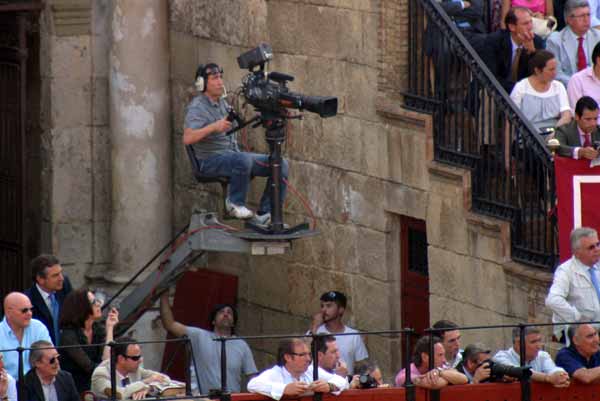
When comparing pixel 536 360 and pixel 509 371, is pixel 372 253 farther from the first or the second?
pixel 509 371

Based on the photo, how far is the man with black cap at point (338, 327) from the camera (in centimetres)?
2233

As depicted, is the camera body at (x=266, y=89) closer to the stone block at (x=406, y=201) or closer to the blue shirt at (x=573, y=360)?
the stone block at (x=406, y=201)

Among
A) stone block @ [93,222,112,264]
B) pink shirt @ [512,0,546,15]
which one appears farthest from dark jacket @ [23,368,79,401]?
stone block @ [93,222,112,264]

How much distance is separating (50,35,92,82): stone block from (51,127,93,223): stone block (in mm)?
593

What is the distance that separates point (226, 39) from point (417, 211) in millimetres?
3436

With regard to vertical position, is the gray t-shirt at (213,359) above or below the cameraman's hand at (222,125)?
below

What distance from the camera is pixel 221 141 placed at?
75.9ft

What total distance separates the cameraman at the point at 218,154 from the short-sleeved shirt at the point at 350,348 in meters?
1.29

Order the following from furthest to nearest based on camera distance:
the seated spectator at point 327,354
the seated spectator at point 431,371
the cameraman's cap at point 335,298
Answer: the cameraman's cap at point 335,298
the seated spectator at point 327,354
the seated spectator at point 431,371

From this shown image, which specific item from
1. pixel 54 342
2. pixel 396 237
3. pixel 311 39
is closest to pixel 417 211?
pixel 396 237

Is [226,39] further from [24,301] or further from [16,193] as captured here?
[24,301]

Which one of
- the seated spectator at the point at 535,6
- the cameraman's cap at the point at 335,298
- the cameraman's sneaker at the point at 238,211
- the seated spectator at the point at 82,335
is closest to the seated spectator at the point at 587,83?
the seated spectator at the point at 535,6

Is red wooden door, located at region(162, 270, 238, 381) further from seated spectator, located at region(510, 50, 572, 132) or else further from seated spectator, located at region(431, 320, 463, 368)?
seated spectator, located at region(431, 320, 463, 368)

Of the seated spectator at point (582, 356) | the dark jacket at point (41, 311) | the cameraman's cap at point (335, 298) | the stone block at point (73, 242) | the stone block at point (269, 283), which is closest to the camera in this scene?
the seated spectator at point (582, 356)
